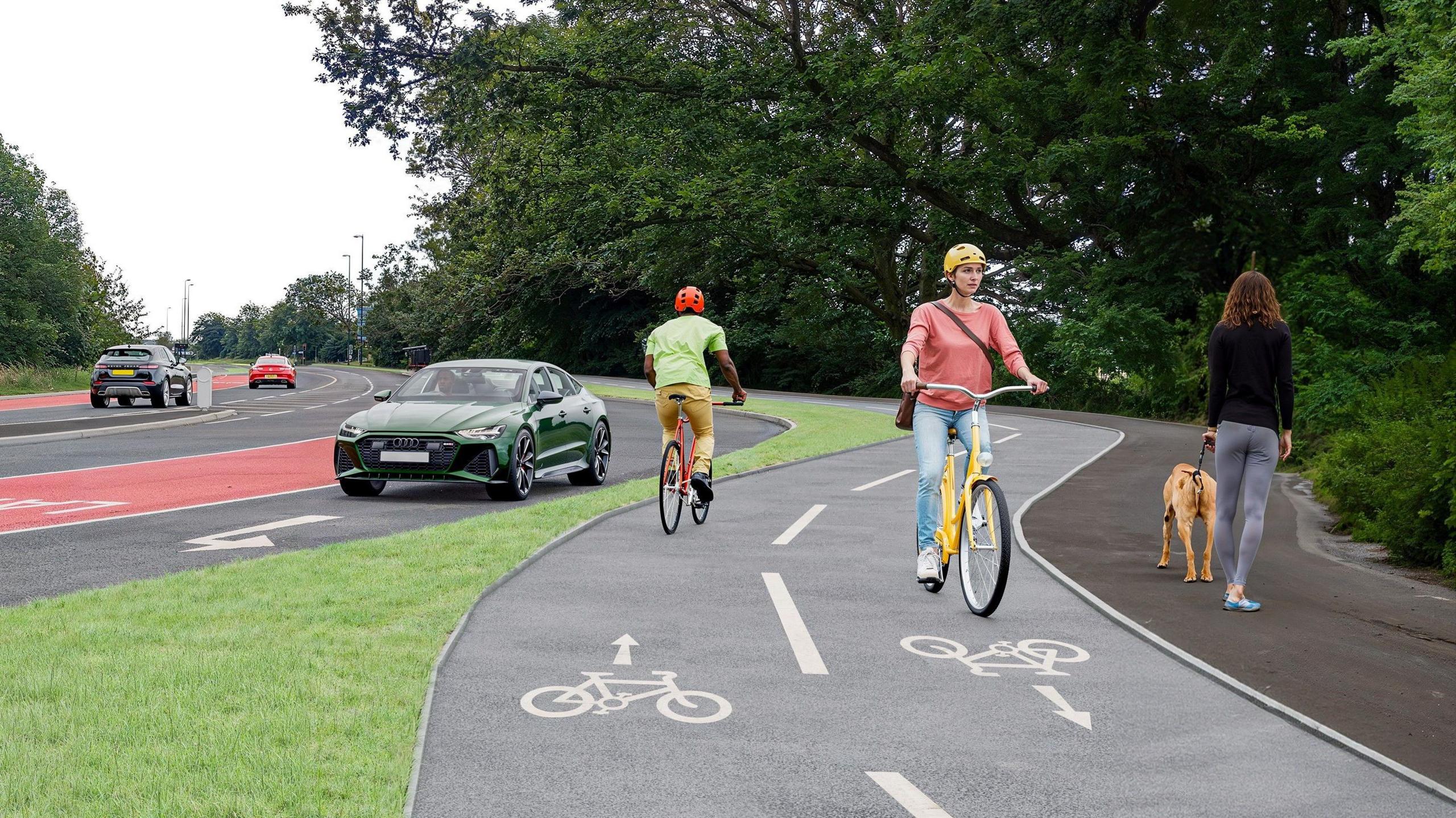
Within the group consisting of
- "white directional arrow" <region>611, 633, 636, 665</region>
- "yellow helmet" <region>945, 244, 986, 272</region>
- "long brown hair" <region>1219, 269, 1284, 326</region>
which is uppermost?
"yellow helmet" <region>945, 244, 986, 272</region>

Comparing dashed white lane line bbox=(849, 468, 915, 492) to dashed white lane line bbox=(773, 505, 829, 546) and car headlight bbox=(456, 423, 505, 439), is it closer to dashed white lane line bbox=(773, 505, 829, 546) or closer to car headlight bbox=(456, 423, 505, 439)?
dashed white lane line bbox=(773, 505, 829, 546)

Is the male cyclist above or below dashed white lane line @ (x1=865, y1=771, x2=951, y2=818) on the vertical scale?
above

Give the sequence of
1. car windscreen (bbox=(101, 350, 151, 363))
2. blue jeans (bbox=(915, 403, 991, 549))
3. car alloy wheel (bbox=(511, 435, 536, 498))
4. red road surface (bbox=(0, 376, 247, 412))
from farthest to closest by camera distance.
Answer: red road surface (bbox=(0, 376, 247, 412)) → car windscreen (bbox=(101, 350, 151, 363)) → car alloy wheel (bbox=(511, 435, 536, 498)) → blue jeans (bbox=(915, 403, 991, 549))

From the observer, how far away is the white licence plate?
1260 cm

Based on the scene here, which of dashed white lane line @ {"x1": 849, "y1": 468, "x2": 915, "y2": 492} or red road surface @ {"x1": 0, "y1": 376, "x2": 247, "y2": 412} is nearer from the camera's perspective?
dashed white lane line @ {"x1": 849, "y1": 468, "x2": 915, "y2": 492}

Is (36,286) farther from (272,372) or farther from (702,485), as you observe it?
(702,485)

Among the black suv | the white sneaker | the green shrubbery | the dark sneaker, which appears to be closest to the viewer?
the white sneaker

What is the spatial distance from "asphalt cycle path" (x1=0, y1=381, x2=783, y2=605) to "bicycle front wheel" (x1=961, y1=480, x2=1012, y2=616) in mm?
5172

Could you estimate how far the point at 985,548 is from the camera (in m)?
Result: 6.98

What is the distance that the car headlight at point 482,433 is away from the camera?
12586 millimetres

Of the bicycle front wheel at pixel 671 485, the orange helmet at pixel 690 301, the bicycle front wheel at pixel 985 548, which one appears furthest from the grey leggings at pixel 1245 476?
the bicycle front wheel at pixel 671 485

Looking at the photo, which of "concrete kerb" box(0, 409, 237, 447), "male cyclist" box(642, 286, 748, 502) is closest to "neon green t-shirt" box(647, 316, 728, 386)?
"male cyclist" box(642, 286, 748, 502)

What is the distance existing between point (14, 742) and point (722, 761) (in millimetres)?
2468

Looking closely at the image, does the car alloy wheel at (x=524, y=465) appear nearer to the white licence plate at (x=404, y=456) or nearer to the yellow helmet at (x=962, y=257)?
the white licence plate at (x=404, y=456)
